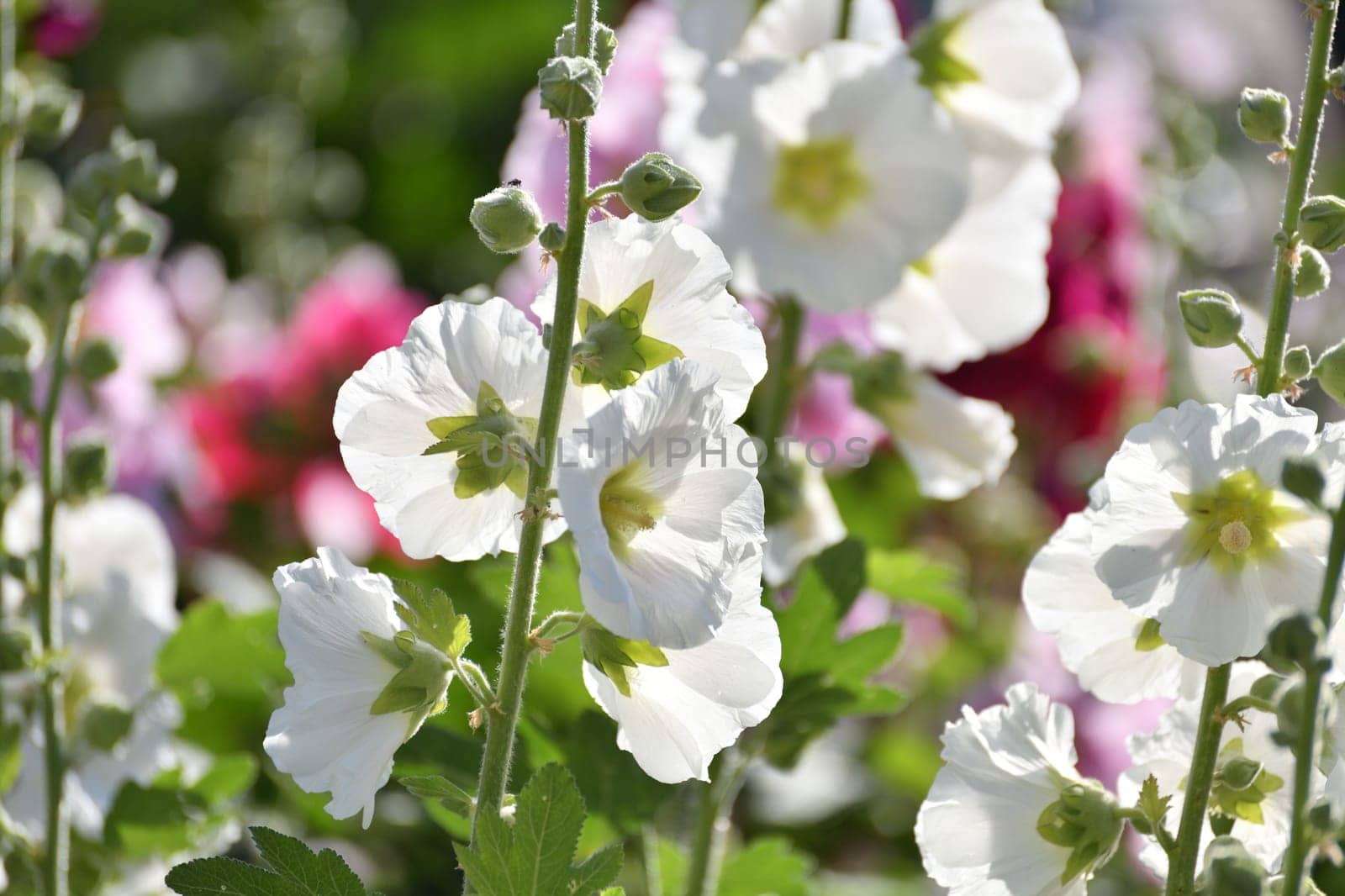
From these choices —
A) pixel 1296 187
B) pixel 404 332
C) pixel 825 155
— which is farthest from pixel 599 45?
pixel 404 332

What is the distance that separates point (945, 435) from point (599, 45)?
48 centimetres

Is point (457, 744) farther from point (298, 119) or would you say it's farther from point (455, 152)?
point (455, 152)

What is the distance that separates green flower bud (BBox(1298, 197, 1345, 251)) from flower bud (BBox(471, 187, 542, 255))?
0.32 metres

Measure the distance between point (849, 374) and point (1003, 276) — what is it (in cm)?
12

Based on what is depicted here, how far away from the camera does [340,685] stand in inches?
23.4

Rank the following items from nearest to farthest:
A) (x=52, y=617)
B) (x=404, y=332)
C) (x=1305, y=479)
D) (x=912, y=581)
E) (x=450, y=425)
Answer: (x=1305, y=479)
(x=450, y=425)
(x=52, y=617)
(x=912, y=581)
(x=404, y=332)

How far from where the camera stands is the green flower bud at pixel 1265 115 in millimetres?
674

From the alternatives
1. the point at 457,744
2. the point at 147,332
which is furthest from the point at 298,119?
the point at 457,744

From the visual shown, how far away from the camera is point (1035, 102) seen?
1.02m

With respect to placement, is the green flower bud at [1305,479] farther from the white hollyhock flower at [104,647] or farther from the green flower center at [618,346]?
the white hollyhock flower at [104,647]

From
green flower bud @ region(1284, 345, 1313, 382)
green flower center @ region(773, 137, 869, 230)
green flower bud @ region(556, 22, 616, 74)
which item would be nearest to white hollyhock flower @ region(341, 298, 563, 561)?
green flower bud @ region(556, 22, 616, 74)

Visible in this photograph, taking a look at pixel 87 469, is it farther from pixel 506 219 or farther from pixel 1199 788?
pixel 1199 788

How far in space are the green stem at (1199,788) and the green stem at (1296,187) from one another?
127 mm

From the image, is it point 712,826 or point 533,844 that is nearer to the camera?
point 533,844
